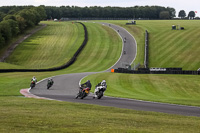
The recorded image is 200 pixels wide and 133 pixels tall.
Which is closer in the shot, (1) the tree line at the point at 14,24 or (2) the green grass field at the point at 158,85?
(2) the green grass field at the point at 158,85

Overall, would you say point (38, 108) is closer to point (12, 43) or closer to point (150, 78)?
point (150, 78)

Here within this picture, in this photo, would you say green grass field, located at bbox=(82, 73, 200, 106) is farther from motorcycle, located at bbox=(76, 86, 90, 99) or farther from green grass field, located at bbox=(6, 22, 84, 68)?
green grass field, located at bbox=(6, 22, 84, 68)

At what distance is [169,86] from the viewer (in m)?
46.8

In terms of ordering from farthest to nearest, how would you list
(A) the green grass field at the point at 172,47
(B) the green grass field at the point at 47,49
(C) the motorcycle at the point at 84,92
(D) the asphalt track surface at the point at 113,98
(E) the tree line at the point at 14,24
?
(E) the tree line at the point at 14,24, (B) the green grass field at the point at 47,49, (A) the green grass field at the point at 172,47, (C) the motorcycle at the point at 84,92, (D) the asphalt track surface at the point at 113,98

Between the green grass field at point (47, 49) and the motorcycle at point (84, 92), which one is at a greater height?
the motorcycle at point (84, 92)

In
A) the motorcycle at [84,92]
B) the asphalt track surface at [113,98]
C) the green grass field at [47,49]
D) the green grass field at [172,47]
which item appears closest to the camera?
the asphalt track surface at [113,98]

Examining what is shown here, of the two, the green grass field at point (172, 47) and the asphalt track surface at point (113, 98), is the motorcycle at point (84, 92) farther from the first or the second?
the green grass field at point (172, 47)

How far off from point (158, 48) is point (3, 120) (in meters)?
83.0

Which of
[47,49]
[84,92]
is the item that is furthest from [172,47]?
[84,92]

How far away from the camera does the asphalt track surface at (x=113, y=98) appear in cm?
2367

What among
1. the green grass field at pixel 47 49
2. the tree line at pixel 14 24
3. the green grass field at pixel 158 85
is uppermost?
the tree line at pixel 14 24

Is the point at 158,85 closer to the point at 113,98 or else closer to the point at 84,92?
the point at 113,98

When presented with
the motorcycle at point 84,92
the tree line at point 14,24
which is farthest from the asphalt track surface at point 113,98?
the tree line at point 14,24

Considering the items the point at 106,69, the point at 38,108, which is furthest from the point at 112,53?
the point at 38,108
